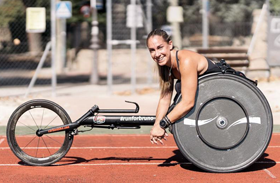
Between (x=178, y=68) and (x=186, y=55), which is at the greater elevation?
(x=186, y=55)

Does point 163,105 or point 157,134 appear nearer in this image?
point 157,134

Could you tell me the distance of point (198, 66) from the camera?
6.21 m

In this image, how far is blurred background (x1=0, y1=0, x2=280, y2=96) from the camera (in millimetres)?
14258

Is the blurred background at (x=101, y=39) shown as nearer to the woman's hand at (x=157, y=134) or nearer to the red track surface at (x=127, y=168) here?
the red track surface at (x=127, y=168)

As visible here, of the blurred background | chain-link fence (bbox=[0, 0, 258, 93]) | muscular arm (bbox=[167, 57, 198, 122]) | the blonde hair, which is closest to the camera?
muscular arm (bbox=[167, 57, 198, 122])

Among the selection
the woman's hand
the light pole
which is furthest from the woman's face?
the light pole

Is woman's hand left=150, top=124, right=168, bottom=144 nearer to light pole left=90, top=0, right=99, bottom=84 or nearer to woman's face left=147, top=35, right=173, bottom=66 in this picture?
woman's face left=147, top=35, right=173, bottom=66

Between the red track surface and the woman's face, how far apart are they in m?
1.14

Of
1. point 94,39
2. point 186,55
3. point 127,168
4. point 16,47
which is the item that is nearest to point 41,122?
point 127,168

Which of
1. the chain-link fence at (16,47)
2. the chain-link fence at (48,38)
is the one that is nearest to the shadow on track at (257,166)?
the chain-link fence at (48,38)

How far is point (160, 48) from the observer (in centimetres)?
615

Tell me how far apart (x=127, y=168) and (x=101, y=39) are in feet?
61.4

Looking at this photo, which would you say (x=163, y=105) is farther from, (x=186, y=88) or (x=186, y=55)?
(x=186, y=55)

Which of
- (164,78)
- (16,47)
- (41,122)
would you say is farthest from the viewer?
(16,47)
